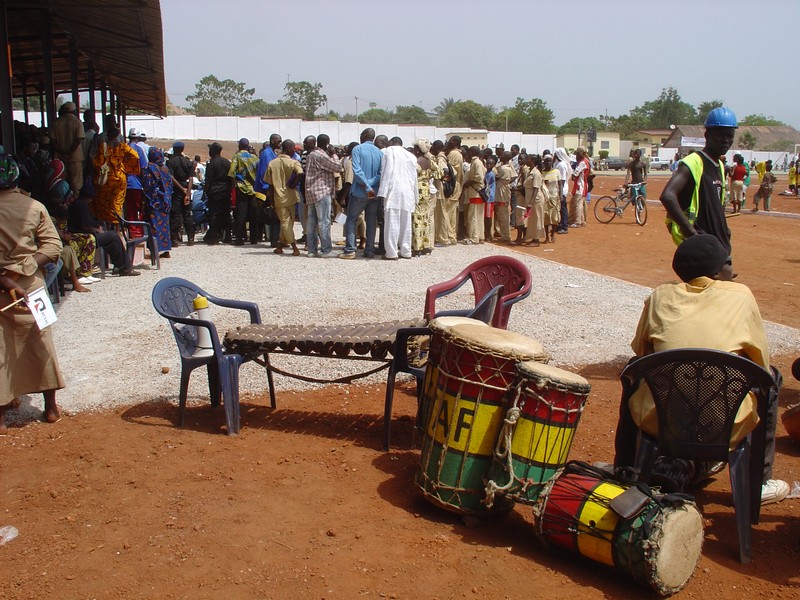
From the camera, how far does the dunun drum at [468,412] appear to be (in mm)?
3684

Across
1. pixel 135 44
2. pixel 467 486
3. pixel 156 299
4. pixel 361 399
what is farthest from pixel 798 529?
pixel 135 44

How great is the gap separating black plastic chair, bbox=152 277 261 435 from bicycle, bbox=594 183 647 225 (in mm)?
16025

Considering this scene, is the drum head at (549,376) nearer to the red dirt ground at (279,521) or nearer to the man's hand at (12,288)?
the red dirt ground at (279,521)

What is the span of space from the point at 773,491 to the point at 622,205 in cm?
1735

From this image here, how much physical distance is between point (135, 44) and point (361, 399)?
10437mm

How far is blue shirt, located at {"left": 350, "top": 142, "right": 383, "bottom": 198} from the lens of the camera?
40.0ft

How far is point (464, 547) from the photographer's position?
3609 millimetres

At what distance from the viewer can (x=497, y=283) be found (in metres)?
5.97

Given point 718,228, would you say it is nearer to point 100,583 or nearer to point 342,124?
point 100,583

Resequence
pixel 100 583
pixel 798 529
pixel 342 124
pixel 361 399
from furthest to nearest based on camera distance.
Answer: pixel 342 124 → pixel 361 399 → pixel 798 529 → pixel 100 583

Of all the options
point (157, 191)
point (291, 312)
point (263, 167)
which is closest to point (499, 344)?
point (291, 312)

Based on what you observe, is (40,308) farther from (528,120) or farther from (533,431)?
(528,120)

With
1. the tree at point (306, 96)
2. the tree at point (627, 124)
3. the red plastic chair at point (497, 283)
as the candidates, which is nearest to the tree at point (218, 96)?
the tree at point (306, 96)

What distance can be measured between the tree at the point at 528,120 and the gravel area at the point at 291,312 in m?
83.9
